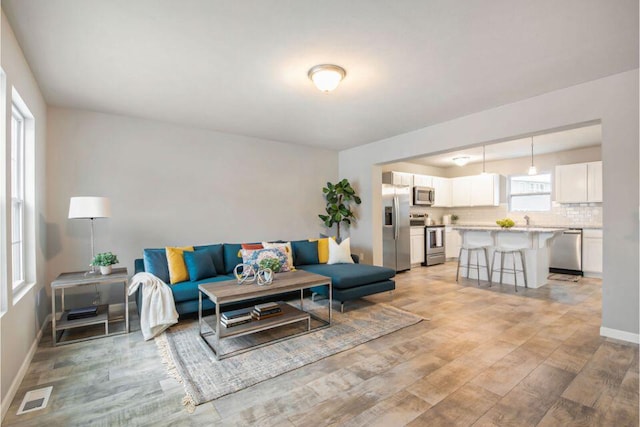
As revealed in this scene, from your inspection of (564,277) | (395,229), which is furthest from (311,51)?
(564,277)

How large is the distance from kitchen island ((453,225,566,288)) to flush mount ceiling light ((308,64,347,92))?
13.2ft

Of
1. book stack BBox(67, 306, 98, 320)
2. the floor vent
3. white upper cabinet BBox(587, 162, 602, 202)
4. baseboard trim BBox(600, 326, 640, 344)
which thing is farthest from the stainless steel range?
the floor vent

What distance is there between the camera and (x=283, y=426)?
178 centimetres

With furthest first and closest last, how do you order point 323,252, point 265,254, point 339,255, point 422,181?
1. point 422,181
2. point 323,252
3. point 339,255
4. point 265,254

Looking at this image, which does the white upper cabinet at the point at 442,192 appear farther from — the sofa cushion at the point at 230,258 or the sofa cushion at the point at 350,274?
the sofa cushion at the point at 230,258

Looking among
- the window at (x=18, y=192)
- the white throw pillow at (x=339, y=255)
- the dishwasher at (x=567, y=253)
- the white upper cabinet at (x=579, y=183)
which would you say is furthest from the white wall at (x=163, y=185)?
the white upper cabinet at (x=579, y=183)

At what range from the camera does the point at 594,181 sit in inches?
A: 232

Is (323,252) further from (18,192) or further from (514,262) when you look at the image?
(18,192)

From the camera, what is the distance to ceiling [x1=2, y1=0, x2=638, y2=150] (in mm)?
2014

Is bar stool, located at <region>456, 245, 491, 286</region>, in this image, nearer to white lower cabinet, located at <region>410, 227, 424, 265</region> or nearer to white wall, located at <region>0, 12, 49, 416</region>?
white lower cabinet, located at <region>410, 227, 424, 265</region>

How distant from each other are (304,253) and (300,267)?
0.25m

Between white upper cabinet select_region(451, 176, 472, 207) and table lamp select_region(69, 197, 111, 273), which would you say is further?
white upper cabinet select_region(451, 176, 472, 207)

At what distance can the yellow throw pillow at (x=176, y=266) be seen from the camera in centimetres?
362

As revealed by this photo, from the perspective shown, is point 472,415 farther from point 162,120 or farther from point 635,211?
point 162,120
